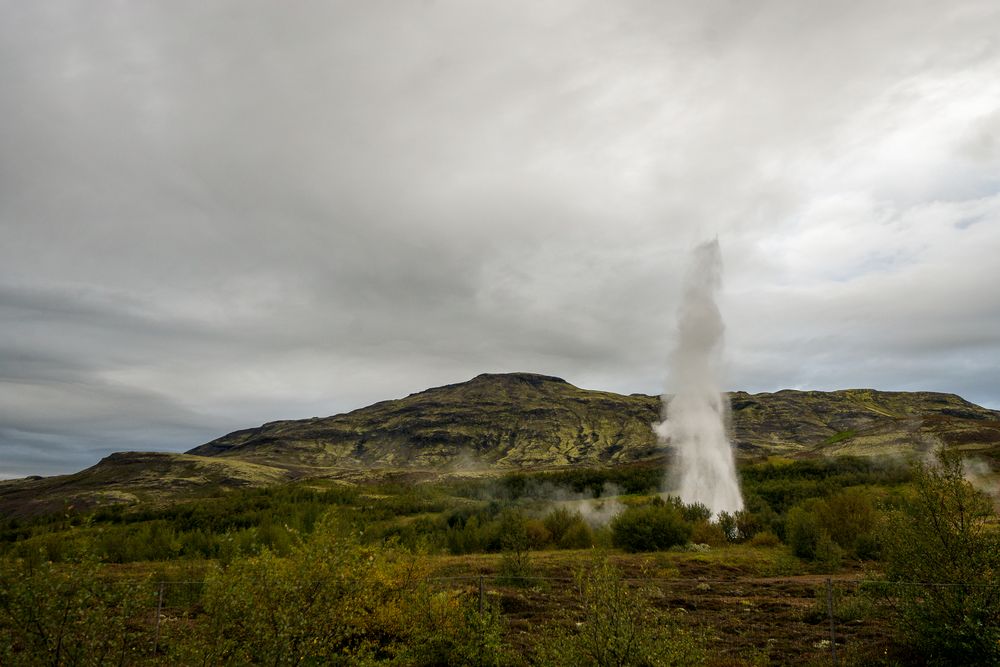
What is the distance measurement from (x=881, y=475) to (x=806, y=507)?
82.8 ft

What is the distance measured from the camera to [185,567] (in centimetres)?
2447

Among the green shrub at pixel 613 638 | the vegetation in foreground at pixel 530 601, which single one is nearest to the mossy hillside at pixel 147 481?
the vegetation in foreground at pixel 530 601

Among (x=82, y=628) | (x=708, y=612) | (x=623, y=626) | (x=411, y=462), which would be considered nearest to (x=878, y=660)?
(x=708, y=612)

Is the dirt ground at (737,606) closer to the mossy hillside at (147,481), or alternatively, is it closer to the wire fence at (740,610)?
the wire fence at (740,610)

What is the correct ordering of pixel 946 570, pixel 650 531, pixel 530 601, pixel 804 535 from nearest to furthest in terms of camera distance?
pixel 946 570
pixel 530 601
pixel 804 535
pixel 650 531

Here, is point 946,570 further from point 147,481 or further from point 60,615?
point 147,481

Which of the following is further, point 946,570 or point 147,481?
point 147,481

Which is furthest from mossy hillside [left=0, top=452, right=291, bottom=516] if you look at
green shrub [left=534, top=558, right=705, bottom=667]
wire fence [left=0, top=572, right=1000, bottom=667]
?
green shrub [left=534, top=558, right=705, bottom=667]

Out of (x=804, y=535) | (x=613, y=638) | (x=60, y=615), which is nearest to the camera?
(x=60, y=615)

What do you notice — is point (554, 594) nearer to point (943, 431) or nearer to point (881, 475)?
point (881, 475)

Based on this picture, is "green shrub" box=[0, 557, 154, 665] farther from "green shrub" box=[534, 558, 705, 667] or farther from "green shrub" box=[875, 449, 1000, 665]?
"green shrub" box=[875, 449, 1000, 665]

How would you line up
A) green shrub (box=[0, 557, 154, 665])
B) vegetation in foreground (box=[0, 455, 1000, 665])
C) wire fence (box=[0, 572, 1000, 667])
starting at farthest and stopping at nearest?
wire fence (box=[0, 572, 1000, 667]) → vegetation in foreground (box=[0, 455, 1000, 665]) → green shrub (box=[0, 557, 154, 665])

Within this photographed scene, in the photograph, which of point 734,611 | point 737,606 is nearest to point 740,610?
point 734,611

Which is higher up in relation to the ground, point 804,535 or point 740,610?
point 804,535
